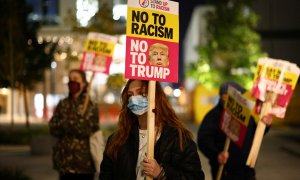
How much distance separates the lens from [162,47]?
416 centimetres

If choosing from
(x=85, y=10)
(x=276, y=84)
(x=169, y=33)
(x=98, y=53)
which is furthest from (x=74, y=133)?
(x=85, y=10)

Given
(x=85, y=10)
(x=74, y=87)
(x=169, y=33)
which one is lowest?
(x=74, y=87)

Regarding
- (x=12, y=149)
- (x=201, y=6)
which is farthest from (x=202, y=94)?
(x=12, y=149)

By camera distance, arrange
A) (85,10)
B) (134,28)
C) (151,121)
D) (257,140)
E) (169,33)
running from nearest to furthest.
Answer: (151,121) → (134,28) → (169,33) → (257,140) → (85,10)

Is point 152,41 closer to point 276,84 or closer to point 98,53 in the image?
point 276,84

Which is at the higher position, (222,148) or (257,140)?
(257,140)

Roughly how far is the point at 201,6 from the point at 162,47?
3747 cm

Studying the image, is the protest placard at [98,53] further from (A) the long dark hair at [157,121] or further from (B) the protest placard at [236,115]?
(A) the long dark hair at [157,121]

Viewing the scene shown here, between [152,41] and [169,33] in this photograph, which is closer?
[152,41]

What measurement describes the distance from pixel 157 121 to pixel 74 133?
2.51 m

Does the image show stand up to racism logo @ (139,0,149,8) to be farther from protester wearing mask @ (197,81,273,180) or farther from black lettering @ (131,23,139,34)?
protester wearing mask @ (197,81,273,180)

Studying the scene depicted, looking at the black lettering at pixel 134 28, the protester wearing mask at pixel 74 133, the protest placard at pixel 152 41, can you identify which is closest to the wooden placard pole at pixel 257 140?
the protester wearing mask at pixel 74 133

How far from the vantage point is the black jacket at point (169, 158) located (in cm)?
381

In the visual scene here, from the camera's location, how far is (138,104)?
155 inches
